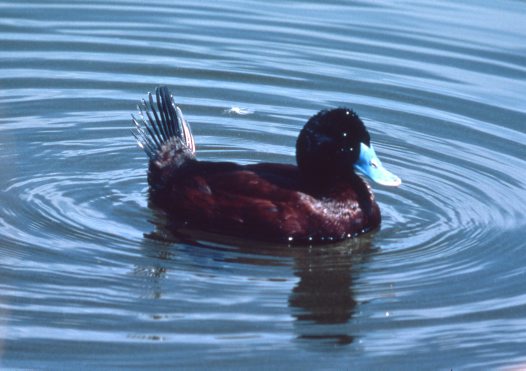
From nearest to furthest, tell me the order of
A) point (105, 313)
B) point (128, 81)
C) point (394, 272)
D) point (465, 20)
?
point (105, 313) < point (394, 272) < point (128, 81) < point (465, 20)

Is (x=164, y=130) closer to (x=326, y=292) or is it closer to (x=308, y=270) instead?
(x=308, y=270)

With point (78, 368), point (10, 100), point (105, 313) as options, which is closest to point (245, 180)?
point (105, 313)

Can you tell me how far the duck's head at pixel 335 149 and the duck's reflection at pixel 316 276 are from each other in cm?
43

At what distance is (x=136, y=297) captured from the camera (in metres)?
6.79

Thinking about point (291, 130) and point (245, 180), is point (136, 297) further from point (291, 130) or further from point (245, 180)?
point (291, 130)

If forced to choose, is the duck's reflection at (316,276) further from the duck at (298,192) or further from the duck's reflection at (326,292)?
the duck at (298,192)

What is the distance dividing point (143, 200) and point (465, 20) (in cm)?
527

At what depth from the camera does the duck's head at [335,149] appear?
7.87 metres

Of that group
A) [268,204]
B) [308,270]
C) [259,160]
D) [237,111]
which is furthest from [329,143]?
[237,111]

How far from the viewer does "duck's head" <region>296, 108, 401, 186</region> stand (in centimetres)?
787

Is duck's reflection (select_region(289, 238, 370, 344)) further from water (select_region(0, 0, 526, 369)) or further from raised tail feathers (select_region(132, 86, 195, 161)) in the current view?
raised tail feathers (select_region(132, 86, 195, 161))

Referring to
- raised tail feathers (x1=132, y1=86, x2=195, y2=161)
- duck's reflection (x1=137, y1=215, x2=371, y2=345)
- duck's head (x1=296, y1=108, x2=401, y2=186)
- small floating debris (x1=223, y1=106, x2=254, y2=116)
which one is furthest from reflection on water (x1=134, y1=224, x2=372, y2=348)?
small floating debris (x1=223, y1=106, x2=254, y2=116)

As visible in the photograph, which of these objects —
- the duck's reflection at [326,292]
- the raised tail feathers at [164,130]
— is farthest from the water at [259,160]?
the raised tail feathers at [164,130]

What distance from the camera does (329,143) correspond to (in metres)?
7.87
